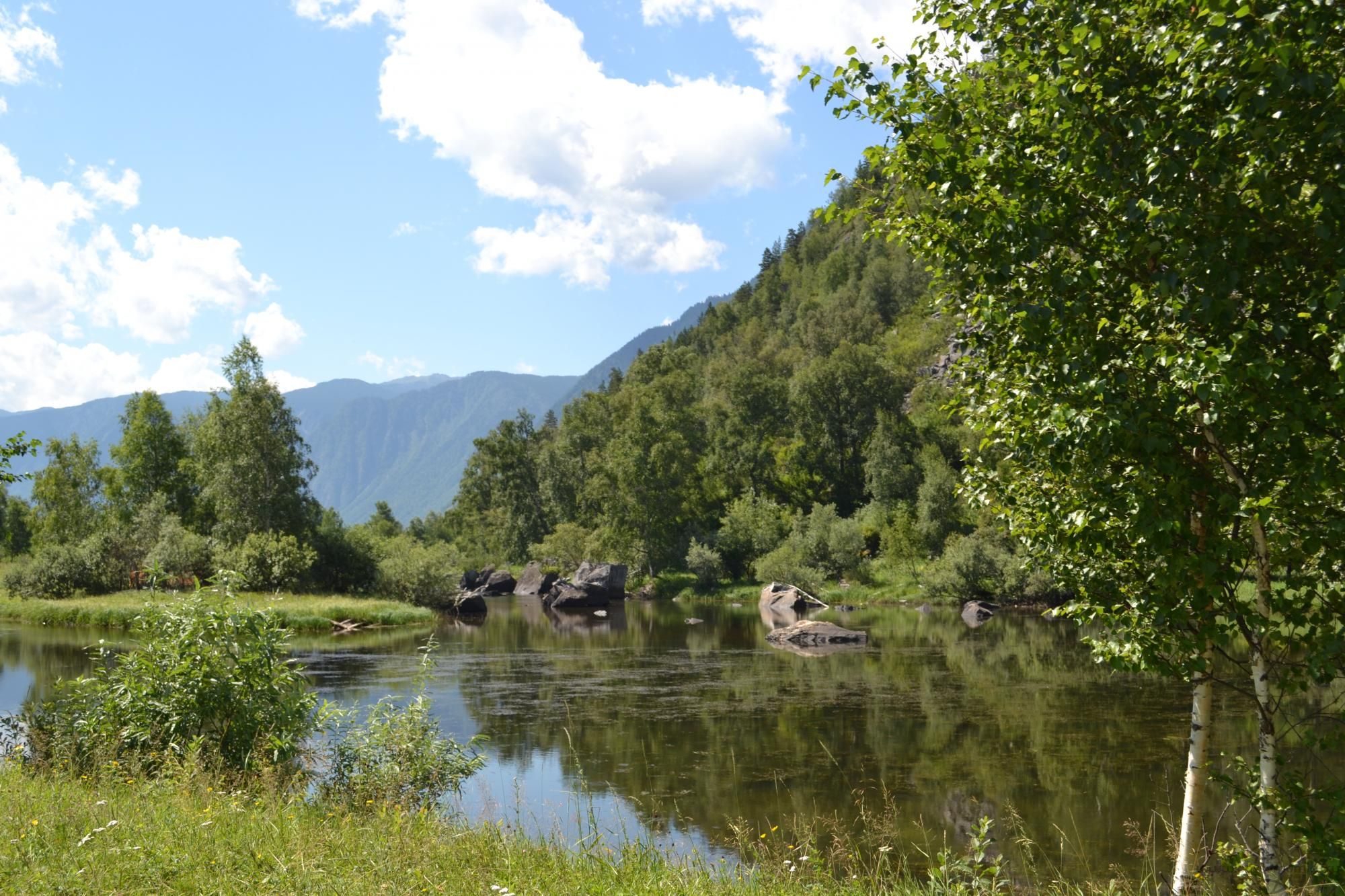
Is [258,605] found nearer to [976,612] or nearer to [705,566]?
[976,612]

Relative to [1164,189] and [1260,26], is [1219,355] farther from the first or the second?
[1260,26]

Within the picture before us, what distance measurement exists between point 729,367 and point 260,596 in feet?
279

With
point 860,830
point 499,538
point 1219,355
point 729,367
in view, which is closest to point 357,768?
point 860,830

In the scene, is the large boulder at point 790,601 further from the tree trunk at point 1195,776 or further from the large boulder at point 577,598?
the tree trunk at point 1195,776

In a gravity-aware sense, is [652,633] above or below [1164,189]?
below

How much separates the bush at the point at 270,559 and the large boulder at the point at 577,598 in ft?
62.9

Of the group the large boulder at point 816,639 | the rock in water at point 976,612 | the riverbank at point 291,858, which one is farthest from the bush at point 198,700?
the rock in water at point 976,612

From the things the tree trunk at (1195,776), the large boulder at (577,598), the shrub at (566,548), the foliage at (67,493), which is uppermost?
the foliage at (67,493)

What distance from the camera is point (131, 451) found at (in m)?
67.2

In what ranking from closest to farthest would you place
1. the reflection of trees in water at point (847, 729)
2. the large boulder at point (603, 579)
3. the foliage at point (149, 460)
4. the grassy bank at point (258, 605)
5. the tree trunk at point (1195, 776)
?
the tree trunk at point (1195, 776), the reflection of trees in water at point (847, 729), the grassy bank at point (258, 605), the foliage at point (149, 460), the large boulder at point (603, 579)

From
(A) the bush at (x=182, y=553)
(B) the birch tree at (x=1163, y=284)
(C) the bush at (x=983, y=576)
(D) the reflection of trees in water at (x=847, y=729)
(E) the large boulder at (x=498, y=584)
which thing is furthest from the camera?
(E) the large boulder at (x=498, y=584)

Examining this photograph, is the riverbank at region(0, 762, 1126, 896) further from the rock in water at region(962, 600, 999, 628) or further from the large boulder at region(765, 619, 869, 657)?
the rock in water at region(962, 600, 999, 628)

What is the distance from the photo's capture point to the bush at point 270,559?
169 feet

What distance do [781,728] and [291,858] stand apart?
15.9 metres
